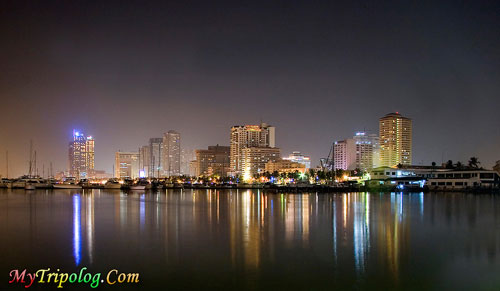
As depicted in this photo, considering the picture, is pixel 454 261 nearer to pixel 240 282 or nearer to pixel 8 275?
pixel 240 282

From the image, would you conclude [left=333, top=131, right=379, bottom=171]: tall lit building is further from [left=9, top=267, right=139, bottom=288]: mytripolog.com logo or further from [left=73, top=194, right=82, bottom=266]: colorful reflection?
[left=9, top=267, right=139, bottom=288]: mytripolog.com logo

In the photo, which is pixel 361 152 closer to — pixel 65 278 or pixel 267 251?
pixel 267 251

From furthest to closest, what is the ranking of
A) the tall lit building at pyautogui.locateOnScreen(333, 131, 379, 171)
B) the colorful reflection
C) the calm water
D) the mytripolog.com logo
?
the tall lit building at pyautogui.locateOnScreen(333, 131, 379, 171) → the colorful reflection → the calm water → the mytripolog.com logo

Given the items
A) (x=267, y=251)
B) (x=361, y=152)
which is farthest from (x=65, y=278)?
(x=361, y=152)

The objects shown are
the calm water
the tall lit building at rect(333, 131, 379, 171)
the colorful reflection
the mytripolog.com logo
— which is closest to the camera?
the mytripolog.com logo

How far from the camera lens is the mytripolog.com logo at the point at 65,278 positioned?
46.7ft

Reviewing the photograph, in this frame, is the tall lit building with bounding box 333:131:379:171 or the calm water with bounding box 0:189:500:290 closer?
the calm water with bounding box 0:189:500:290

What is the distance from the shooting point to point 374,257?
17812 millimetres

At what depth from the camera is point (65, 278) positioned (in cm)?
1480

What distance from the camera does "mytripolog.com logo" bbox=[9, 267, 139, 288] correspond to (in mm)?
14227

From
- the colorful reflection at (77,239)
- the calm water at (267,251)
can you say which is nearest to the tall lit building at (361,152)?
the calm water at (267,251)

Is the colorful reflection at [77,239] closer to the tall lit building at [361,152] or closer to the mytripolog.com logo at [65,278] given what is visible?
the mytripolog.com logo at [65,278]

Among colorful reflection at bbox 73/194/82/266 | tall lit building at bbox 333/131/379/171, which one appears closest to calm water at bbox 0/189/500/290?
colorful reflection at bbox 73/194/82/266

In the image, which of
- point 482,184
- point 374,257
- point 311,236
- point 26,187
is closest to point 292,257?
point 374,257
